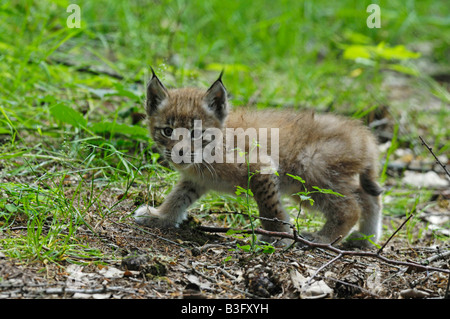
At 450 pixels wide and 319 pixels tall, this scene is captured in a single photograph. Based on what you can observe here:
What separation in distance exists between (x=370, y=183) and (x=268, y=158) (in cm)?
104

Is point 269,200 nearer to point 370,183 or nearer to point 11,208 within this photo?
point 370,183

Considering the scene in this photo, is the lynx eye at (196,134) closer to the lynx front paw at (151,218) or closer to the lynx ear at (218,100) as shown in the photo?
the lynx ear at (218,100)

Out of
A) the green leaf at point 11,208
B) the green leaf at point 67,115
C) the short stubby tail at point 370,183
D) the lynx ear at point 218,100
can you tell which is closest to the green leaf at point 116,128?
the green leaf at point 67,115

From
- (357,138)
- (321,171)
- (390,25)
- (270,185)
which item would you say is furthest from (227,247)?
(390,25)

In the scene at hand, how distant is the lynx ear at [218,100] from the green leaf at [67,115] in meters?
1.31

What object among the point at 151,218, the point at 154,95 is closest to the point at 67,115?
the point at 154,95

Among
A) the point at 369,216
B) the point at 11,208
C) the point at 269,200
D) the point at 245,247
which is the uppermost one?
the point at 11,208

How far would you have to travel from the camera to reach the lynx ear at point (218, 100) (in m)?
3.95

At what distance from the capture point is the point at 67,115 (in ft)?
15.1

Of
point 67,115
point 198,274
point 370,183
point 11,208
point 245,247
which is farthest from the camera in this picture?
point 67,115

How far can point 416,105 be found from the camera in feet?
24.6

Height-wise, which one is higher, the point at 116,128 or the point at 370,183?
the point at 116,128

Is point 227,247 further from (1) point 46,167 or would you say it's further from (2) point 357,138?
(1) point 46,167
